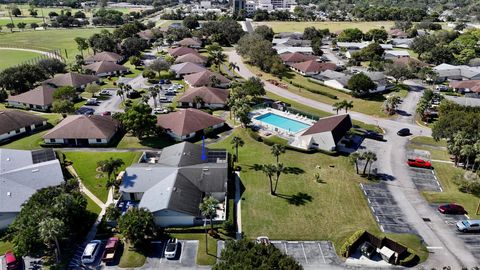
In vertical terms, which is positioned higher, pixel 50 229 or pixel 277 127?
pixel 50 229

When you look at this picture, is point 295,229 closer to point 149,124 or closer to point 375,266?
point 375,266

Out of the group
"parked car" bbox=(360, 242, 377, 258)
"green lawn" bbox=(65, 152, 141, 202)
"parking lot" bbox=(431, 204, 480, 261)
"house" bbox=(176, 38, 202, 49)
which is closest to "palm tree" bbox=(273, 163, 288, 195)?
"parked car" bbox=(360, 242, 377, 258)

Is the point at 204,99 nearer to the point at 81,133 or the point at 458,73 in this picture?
the point at 81,133

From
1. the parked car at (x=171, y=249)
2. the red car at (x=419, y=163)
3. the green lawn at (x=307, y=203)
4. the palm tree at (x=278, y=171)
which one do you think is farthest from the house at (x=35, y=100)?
the red car at (x=419, y=163)

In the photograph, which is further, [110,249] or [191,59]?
[191,59]

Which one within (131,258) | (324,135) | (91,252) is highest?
(324,135)

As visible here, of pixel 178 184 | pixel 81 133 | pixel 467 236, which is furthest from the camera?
pixel 81 133

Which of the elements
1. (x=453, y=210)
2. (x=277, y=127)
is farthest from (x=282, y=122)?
(x=453, y=210)
